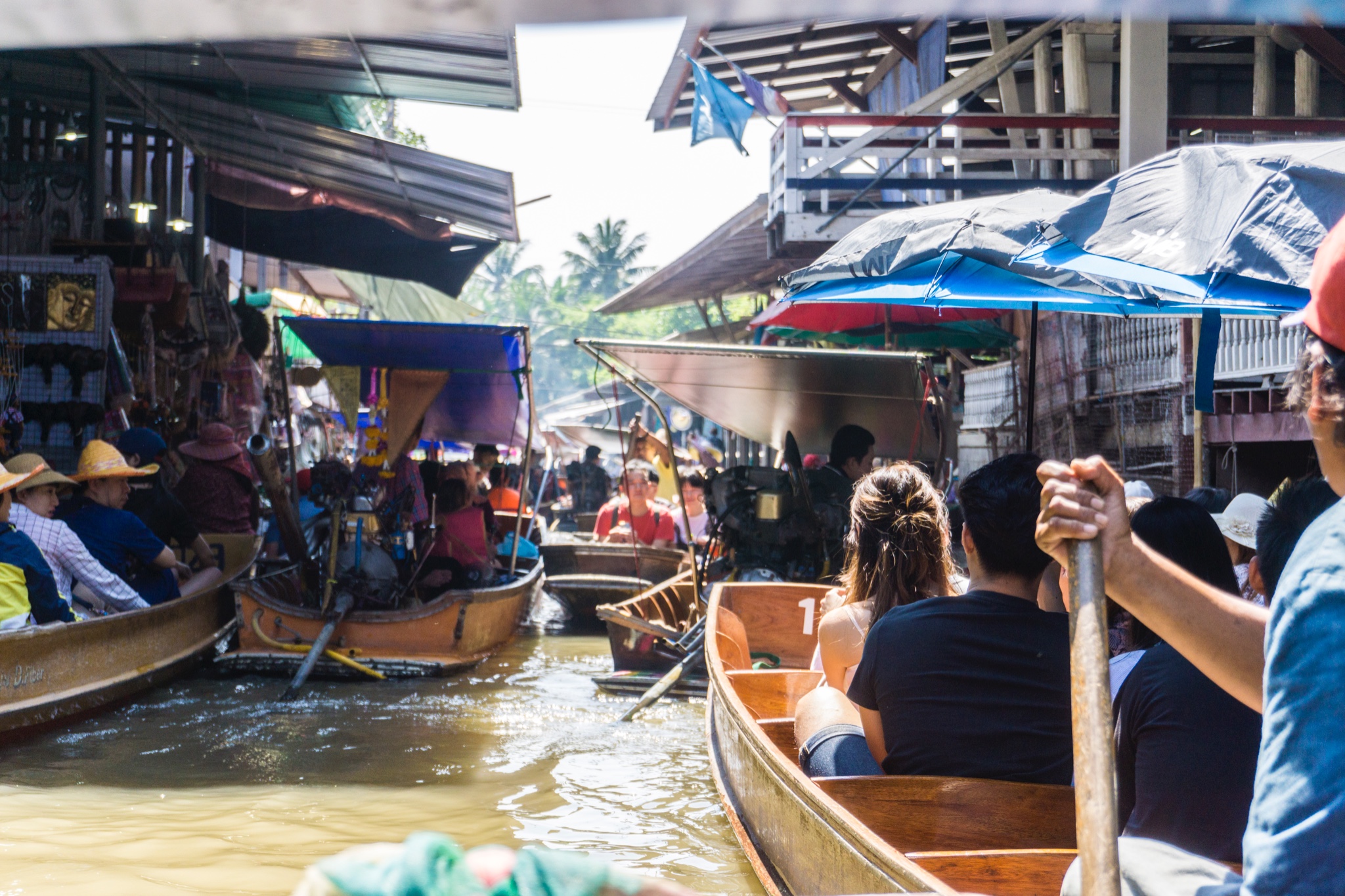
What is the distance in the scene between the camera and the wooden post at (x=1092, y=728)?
152 cm

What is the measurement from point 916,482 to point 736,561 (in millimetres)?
4104

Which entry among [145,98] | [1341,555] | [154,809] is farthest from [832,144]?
[1341,555]

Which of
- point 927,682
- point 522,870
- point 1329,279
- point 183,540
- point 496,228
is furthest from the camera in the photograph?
point 496,228

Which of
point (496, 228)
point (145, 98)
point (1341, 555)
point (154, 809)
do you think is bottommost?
point (154, 809)

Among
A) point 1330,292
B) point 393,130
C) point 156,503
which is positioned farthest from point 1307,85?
point 393,130

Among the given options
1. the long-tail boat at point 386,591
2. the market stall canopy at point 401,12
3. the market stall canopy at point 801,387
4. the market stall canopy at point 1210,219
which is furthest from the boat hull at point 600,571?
the market stall canopy at point 401,12

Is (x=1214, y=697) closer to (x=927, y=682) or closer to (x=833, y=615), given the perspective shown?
(x=927, y=682)

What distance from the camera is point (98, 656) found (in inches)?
254

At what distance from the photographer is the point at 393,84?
400 inches

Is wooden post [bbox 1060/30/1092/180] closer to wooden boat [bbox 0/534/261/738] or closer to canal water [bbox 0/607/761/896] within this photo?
canal water [bbox 0/607/761/896]

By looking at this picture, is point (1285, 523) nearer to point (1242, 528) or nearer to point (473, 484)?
point (1242, 528)

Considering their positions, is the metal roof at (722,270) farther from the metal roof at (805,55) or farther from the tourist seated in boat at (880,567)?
the tourist seated in boat at (880,567)

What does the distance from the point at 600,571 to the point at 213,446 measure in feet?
14.0

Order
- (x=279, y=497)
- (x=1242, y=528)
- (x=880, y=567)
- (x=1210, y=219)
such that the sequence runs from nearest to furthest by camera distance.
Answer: (x=1210, y=219)
(x=880, y=567)
(x=1242, y=528)
(x=279, y=497)
